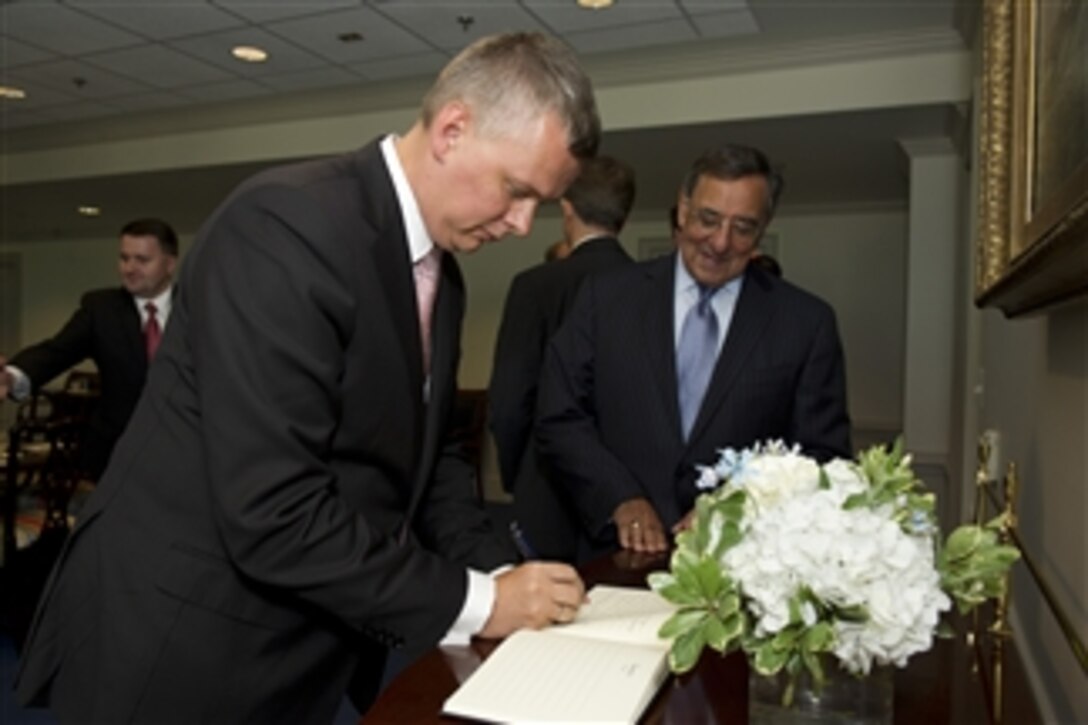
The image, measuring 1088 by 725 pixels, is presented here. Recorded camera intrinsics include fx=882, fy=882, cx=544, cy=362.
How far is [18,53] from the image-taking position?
5.23 metres

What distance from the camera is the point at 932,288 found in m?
5.46

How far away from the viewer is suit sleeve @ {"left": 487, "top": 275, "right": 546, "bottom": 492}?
2.73m

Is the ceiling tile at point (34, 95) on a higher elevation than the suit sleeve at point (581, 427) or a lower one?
higher

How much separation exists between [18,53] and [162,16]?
4.23ft

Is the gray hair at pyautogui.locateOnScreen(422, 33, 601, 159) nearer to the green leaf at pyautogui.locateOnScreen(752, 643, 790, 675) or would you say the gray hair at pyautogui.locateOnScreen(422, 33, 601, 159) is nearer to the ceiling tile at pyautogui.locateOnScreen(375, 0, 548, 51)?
the green leaf at pyautogui.locateOnScreen(752, 643, 790, 675)

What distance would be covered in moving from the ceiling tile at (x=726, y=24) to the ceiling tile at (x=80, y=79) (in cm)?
368

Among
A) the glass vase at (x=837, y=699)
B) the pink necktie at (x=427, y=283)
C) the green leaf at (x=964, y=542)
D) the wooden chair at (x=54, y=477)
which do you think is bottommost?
the wooden chair at (x=54, y=477)

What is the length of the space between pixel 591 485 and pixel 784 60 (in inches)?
148

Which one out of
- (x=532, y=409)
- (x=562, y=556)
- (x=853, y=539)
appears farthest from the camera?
(x=532, y=409)

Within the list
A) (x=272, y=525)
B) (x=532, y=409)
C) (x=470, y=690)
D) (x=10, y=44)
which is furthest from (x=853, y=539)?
A: (x=10, y=44)

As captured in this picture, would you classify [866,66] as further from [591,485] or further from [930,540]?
[930,540]

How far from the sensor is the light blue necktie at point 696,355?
202 cm

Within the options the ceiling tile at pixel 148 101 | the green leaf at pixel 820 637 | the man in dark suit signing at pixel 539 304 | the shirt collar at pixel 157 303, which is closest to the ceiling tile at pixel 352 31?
the ceiling tile at pixel 148 101

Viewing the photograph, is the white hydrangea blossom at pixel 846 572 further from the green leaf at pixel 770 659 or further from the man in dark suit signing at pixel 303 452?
the man in dark suit signing at pixel 303 452
